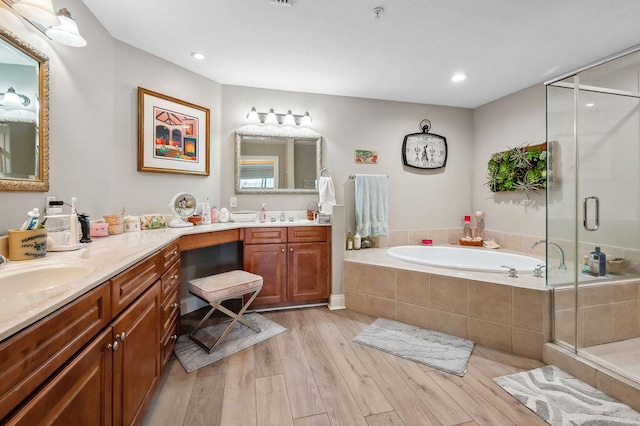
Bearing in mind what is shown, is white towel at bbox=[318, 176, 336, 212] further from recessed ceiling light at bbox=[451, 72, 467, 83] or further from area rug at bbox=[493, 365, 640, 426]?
area rug at bbox=[493, 365, 640, 426]

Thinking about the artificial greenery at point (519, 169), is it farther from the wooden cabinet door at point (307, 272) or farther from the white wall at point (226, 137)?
the wooden cabinet door at point (307, 272)

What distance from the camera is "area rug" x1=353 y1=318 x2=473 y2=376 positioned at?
1.93 m

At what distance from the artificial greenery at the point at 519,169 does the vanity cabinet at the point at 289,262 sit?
2.26 metres

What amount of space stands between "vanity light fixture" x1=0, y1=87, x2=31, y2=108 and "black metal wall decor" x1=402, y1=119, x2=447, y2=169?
342cm

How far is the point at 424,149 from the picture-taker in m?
3.71

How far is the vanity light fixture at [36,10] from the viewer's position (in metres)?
1.26

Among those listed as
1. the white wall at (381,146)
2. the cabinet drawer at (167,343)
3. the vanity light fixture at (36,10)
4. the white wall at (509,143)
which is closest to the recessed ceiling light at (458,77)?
the white wall at (381,146)

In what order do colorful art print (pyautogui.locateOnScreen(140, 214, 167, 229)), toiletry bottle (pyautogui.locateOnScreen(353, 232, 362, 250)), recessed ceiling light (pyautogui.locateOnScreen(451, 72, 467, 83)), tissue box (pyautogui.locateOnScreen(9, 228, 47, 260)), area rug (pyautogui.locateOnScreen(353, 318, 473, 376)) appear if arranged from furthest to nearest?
toiletry bottle (pyautogui.locateOnScreen(353, 232, 362, 250)), recessed ceiling light (pyautogui.locateOnScreen(451, 72, 467, 83)), colorful art print (pyautogui.locateOnScreen(140, 214, 167, 229)), area rug (pyautogui.locateOnScreen(353, 318, 473, 376)), tissue box (pyautogui.locateOnScreen(9, 228, 47, 260))

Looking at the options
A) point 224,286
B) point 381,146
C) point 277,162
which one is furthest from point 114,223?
point 381,146

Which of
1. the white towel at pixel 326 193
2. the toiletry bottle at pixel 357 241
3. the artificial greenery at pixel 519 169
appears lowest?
the toiletry bottle at pixel 357 241

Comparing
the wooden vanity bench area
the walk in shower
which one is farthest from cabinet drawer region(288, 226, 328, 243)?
the walk in shower

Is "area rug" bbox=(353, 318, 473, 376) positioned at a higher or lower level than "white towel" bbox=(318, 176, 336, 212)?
lower

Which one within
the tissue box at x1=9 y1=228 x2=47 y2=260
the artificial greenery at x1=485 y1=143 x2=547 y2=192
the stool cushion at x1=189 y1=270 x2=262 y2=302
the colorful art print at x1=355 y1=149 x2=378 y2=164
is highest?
the colorful art print at x1=355 y1=149 x2=378 y2=164

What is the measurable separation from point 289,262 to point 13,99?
213 cm
